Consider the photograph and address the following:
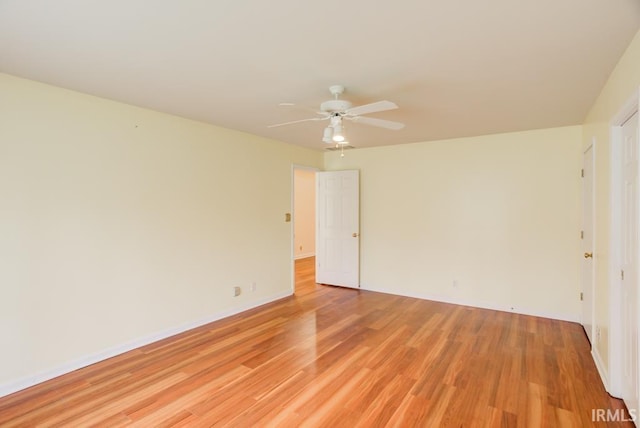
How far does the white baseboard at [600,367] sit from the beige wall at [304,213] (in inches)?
256

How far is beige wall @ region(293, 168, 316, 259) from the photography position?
882 cm

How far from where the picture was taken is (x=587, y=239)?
350 centimetres

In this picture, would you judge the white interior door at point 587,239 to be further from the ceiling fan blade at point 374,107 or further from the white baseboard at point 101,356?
the white baseboard at point 101,356

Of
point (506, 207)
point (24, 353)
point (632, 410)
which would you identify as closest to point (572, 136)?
point (506, 207)

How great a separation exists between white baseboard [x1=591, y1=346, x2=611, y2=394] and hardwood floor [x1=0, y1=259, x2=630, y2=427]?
5cm

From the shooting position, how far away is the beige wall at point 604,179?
218 cm

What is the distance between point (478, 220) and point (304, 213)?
5182mm

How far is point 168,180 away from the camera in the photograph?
3574mm

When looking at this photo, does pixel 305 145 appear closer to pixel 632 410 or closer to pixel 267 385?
pixel 267 385

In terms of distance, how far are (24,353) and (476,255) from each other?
505 cm

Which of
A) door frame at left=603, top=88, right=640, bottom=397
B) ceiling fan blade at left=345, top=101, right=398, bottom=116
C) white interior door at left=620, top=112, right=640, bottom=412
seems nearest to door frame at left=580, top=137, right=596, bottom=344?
door frame at left=603, top=88, right=640, bottom=397

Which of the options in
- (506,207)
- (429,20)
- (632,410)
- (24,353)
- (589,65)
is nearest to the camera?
(429,20)

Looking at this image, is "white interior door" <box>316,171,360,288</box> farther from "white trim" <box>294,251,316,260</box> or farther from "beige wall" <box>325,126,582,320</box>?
"white trim" <box>294,251,316,260</box>

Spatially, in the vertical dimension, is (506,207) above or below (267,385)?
above
